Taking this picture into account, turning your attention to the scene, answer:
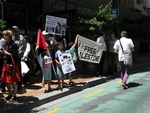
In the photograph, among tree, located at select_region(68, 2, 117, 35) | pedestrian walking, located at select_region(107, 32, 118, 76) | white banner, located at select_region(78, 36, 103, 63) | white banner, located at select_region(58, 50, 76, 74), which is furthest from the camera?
pedestrian walking, located at select_region(107, 32, 118, 76)

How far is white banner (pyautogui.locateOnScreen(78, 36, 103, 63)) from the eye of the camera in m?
11.9

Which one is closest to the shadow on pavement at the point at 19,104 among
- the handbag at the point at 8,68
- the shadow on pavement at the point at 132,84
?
the handbag at the point at 8,68

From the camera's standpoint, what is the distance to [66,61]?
1020cm

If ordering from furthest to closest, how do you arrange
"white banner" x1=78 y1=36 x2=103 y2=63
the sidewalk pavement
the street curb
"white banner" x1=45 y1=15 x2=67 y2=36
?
"white banner" x1=78 y1=36 x2=103 y2=63 → "white banner" x1=45 y1=15 x2=67 y2=36 → the sidewalk pavement → the street curb

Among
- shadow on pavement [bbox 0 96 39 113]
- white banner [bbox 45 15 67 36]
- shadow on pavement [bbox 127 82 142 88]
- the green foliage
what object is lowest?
shadow on pavement [bbox 0 96 39 113]

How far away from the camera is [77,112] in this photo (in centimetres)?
755

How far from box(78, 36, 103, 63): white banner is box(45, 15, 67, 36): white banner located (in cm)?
90

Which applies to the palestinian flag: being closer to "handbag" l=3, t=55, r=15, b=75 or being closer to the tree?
"handbag" l=3, t=55, r=15, b=75

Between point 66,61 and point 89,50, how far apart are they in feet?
7.97

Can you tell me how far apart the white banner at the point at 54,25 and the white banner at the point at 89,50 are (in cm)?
90

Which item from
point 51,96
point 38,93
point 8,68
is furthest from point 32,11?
point 8,68

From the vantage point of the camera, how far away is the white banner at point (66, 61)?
32.9ft

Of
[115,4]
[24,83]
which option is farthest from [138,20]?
[24,83]

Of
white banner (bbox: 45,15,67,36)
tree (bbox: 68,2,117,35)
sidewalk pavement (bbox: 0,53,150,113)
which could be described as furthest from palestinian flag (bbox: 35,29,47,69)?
tree (bbox: 68,2,117,35)
